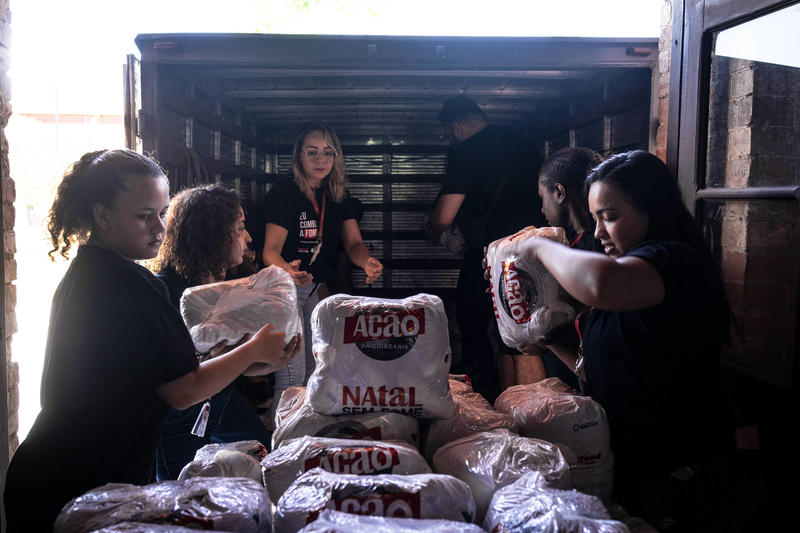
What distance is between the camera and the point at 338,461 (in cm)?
163

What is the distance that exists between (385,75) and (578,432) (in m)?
3.29

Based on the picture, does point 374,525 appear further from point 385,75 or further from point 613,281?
point 385,75

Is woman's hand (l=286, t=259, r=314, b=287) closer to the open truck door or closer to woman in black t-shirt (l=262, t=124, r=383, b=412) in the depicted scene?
woman in black t-shirt (l=262, t=124, r=383, b=412)

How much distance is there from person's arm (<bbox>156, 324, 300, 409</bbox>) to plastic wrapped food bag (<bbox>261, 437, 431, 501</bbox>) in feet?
0.87

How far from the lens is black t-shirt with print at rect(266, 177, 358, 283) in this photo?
3.87 meters

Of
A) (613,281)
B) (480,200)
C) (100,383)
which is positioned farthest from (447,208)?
(100,383)

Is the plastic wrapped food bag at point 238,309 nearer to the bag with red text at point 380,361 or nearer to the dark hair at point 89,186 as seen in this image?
the bag with red text at point 380,361

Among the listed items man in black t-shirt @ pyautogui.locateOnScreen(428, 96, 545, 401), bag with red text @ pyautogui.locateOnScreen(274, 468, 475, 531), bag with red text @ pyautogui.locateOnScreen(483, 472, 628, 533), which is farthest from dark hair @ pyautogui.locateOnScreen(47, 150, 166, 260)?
man in black t-shirt @ pyautogui.locateOnScreen(428, 96, 545, 401)

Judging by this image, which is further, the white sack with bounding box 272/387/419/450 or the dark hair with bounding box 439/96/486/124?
the dark hair with bounding box 439/96/486/124

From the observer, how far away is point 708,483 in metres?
1.70

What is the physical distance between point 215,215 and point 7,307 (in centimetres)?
90

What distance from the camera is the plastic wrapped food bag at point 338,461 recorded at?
63.7 inches

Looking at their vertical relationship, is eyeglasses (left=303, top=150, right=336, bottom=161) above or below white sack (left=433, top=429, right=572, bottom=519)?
above

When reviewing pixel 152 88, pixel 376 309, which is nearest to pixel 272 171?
pixel 152 88
